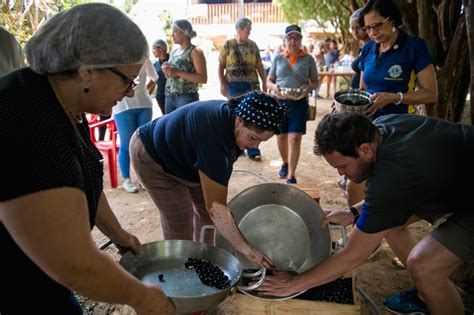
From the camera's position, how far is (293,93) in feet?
14.7

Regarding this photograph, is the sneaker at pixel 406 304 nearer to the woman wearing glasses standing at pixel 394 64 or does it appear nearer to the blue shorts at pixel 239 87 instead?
the woman wearing glasses standing at pixel 394 64

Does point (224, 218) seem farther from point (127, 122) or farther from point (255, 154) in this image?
point (255, 154)

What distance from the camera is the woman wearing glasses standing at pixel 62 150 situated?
928mm

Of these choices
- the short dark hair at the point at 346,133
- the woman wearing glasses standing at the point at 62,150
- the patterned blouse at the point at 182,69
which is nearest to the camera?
the woman wearing glasses standing at the point at 62,150

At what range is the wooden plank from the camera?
7.36 ft

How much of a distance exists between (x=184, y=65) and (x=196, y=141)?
8.91 feet

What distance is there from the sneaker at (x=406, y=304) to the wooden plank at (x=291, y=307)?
44 cm

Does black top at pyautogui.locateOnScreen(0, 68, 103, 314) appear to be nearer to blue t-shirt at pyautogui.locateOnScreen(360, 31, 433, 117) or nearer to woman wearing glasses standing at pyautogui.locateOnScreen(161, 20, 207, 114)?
blue t-shirt at pyautogui.locateOnScreen(360, 31, 433, 117)

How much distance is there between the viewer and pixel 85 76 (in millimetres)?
1072

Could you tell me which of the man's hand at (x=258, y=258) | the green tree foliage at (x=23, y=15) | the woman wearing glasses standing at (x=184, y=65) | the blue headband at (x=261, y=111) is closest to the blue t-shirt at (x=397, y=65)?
the blue headband at (x=261, y=111)

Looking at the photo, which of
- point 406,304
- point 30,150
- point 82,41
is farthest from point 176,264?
point 406,304

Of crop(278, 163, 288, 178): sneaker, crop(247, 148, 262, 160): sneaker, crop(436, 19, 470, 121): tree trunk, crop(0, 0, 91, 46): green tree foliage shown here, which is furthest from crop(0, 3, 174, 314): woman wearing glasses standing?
crop(0, 0, 91, 46): green tree foliage

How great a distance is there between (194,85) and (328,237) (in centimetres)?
296

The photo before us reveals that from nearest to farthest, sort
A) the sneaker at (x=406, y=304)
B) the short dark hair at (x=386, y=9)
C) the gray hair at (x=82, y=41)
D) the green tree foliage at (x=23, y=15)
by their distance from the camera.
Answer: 1. the gray hair at (x=82, y=41)
2. the sneaker at (x=406, y=304)
3. the short dark hair at (x=386, y=9)
4. the green tree foliage at (x=23, y=15)
